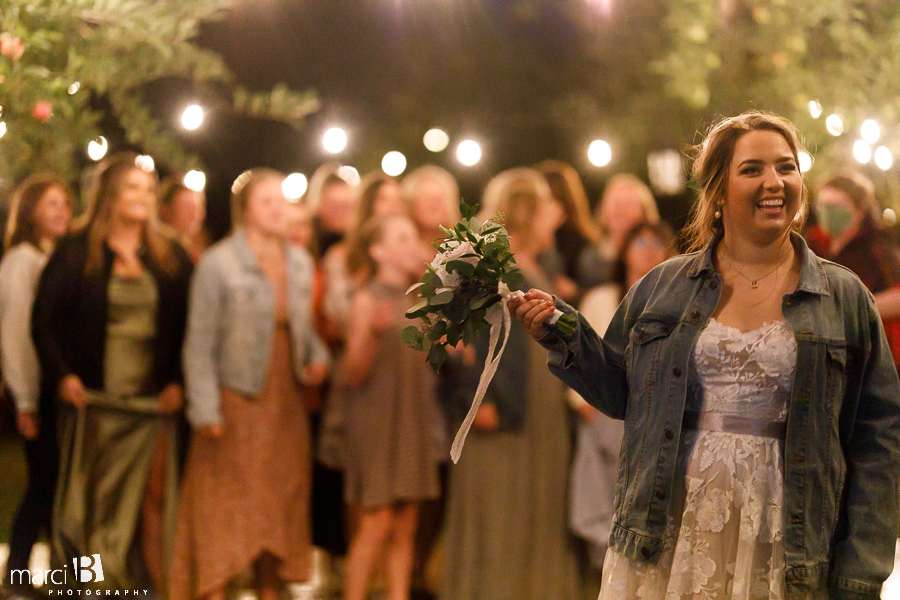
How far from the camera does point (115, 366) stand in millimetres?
4051

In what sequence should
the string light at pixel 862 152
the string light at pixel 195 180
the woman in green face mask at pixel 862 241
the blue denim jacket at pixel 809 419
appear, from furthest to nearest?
the string light at pixel 862 152
the string light at pixel 195 180
the woman in green face mask at pixel 862 241
the blue denim jacket at pixel 809 419

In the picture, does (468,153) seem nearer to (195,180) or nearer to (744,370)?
(195,180)

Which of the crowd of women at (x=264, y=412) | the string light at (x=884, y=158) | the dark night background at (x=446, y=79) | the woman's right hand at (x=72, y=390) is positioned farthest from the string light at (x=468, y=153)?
the woman's right hand at (x=72, y=390)

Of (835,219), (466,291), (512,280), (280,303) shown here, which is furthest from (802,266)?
(280,303)

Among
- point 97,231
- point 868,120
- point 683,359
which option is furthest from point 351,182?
point 683,359

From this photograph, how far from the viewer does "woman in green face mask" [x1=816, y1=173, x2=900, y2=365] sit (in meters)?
3.92

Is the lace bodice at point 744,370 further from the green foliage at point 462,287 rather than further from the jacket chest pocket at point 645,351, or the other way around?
the green foliage at point 462,287

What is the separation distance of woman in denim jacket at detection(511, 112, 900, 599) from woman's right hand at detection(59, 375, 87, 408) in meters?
2.71

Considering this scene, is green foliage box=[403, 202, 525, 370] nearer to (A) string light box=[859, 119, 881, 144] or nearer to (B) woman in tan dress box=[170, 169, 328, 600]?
(B) woman in tan dress box=[170, 169, 328, 600]

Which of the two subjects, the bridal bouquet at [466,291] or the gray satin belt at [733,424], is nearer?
the gray satin belt at [733,424]

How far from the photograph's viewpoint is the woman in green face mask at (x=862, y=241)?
12.9 feet

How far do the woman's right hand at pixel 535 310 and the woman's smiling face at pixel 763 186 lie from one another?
475mm

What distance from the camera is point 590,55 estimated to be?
16.4ft

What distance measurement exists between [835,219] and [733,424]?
2.43 m
